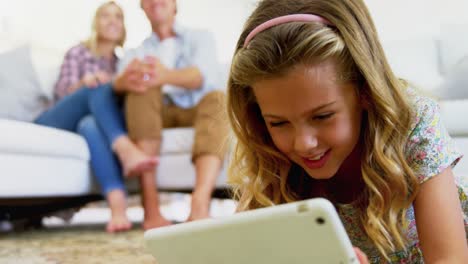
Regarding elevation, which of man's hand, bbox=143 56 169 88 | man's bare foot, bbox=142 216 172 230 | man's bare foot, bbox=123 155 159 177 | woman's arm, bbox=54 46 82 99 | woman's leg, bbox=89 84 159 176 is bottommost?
man's bare foot, bbox=142 216 172 230

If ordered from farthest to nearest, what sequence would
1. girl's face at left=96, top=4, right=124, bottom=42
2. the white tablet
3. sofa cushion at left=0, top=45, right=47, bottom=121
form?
1. girl's face at left=96, top=4, right=124, bottom=42
2. sofa cushion at left=0, top=45, right=47, bottom=121
3. the white tablet

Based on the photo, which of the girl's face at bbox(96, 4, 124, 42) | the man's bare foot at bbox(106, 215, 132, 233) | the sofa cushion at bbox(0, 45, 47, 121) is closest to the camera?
the man's bare foot at bbox(106, 215, 132, 233)

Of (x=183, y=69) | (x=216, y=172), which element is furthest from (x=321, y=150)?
(x=183, y=69)

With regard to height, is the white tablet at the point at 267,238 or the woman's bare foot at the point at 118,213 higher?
the white tablet at the point at 267,238

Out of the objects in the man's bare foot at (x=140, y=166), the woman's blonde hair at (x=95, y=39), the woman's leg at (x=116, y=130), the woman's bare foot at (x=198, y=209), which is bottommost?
the woman's bare foot at (x=198, y=209)

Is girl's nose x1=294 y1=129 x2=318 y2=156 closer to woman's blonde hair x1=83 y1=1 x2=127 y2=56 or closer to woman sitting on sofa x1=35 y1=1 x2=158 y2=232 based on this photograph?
woman sitting on sofa x1=35 y1=1 x2=158 y2=232

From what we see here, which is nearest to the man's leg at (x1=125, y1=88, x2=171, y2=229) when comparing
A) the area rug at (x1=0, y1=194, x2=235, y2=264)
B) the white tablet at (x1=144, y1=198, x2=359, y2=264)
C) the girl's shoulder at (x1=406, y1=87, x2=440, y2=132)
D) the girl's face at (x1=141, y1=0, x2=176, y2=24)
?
the area rug at (x1=0, y1=194, x2=235, y2=264)

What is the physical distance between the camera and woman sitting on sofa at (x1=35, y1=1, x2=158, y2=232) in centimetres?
167

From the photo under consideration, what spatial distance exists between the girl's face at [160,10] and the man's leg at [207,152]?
38 centimetres

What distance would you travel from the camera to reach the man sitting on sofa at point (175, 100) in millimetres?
1658

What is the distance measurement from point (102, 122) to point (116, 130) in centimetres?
6

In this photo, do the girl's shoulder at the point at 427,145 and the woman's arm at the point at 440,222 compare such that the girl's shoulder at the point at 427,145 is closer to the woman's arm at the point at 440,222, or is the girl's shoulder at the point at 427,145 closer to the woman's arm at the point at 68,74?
the woman's arm at the point at 440,222

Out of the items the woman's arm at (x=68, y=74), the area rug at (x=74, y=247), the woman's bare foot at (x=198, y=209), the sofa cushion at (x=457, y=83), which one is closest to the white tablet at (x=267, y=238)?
the area rug at (x=74, y=247)

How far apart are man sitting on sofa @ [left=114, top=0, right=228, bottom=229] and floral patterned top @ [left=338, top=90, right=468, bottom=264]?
82cm
